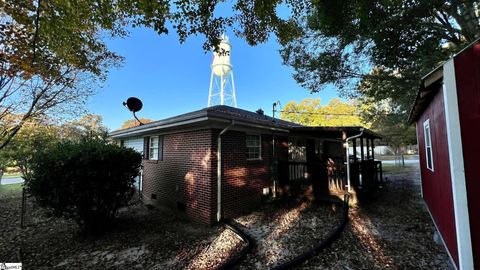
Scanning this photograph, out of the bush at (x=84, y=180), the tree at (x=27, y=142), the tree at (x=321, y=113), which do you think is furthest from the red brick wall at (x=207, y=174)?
the tree at (x=321, y=113)

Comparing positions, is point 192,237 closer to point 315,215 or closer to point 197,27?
point 315,215

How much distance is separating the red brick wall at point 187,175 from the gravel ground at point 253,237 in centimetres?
47

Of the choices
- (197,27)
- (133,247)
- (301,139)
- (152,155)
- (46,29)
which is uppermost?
(197,27)

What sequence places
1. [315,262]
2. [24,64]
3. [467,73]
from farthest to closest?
[24,64] < [315,262] < [467,73]

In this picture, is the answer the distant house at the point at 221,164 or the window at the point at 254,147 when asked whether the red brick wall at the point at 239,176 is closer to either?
the distant house at the point at 221,164

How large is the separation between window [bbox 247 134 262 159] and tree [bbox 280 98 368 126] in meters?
21.9

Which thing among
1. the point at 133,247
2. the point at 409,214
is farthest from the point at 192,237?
the point at 409,214

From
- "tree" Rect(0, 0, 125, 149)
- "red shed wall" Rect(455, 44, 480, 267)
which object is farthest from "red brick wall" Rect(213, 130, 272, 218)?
"red shed wall" Rect(455, 44, 480, 267)

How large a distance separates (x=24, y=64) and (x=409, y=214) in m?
12.6

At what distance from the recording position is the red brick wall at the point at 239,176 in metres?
6.70

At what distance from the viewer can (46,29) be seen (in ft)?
16.1

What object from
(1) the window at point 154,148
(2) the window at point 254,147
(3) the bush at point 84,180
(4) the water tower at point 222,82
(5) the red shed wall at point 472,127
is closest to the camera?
(5) the red shed wall at point 472,127

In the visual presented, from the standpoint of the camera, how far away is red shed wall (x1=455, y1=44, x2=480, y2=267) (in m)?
3.01

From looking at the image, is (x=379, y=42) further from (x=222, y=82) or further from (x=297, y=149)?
(x=222, y=82)
